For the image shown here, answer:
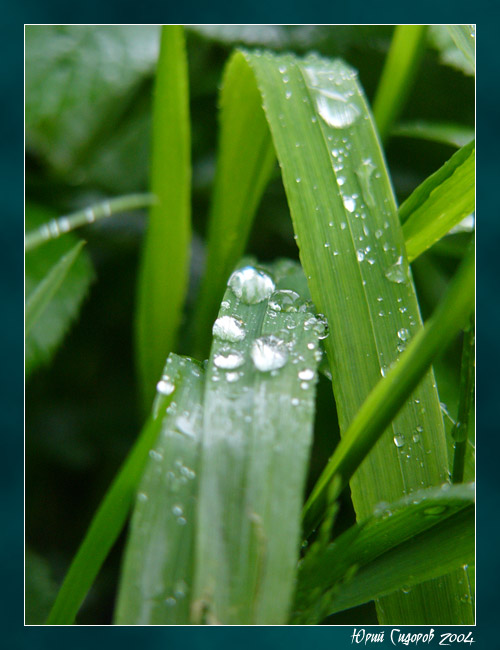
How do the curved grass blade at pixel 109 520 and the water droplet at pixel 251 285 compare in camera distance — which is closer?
the curved grass blade at pixel 109 520

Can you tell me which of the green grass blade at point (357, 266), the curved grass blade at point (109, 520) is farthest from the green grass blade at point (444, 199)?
the curved grass blade at point (109, 520)

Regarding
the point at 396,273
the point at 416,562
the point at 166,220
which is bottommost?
the point at 416,562

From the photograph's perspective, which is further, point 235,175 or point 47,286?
point 235,175

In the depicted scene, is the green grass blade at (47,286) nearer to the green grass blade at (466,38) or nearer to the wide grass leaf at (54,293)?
the wide grass leaf at (54,293)

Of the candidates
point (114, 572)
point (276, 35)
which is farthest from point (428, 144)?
point (114, 572)

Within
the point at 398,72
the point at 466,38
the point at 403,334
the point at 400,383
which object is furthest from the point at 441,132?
the point at 400,383

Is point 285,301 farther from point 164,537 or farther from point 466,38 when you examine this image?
point 466,38
